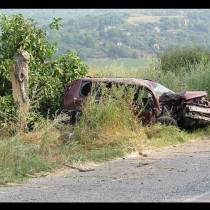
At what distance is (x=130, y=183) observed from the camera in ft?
37.2

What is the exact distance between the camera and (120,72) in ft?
86.0

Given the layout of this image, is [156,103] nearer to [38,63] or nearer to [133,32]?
[38,63]

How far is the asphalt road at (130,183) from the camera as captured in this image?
9805 mm

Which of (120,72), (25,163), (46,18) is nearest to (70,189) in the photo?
(25,163)

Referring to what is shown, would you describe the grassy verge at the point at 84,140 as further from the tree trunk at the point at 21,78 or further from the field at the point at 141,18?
the field at the point at 141,18

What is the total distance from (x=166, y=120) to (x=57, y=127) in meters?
3.63

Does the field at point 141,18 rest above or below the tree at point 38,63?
below

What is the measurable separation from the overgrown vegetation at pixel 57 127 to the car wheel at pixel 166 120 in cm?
27

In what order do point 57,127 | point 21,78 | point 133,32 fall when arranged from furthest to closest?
point 133,32 < point 21,78 < point 57,127

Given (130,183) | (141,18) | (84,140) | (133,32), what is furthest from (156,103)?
(141,18)

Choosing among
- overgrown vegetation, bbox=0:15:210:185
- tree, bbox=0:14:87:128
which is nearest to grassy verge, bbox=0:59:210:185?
overgrown vegetation, bbox=0:15:210:185

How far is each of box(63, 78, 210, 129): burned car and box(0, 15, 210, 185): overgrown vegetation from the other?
375mm

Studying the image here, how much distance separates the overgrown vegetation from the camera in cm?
1332

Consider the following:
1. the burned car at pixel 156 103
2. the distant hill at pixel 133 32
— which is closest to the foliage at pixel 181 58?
the distant hill at pixel 133 32
